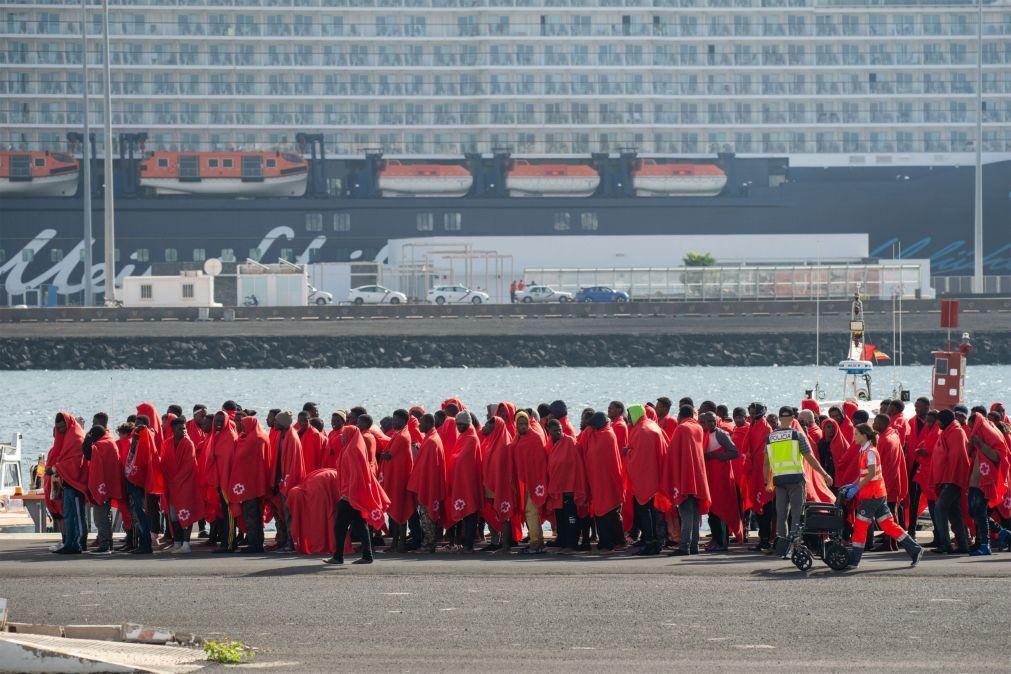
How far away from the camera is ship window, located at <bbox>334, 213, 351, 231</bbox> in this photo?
6856 centimetres

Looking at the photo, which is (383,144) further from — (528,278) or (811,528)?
(811,528)

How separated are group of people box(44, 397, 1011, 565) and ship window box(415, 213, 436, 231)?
5373 centimetres

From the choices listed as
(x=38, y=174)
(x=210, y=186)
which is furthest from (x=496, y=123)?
(x=38, y=174)

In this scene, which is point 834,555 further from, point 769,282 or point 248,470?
point 769,282

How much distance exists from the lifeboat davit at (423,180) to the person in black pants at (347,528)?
5532 cm

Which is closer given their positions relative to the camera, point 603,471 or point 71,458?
point 603,471

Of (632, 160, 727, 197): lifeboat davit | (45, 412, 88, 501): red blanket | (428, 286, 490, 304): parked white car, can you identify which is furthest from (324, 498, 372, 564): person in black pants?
(632, 160, 727, 197): lifeboat davit

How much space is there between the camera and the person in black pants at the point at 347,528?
45.5 ft

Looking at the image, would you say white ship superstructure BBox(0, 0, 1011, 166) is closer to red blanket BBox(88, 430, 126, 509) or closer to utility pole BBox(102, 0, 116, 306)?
utility pole BBox(102, 0, 116, 306)

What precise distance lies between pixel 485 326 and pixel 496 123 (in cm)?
1608

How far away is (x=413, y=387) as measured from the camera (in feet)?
168

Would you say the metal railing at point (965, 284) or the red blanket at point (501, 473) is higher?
the metal railing at point (965, 284)

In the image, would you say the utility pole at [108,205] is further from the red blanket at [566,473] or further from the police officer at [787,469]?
the police officer at [787,469]

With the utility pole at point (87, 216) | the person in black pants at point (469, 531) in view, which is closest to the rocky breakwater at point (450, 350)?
the utility pole at point (87, 216)
